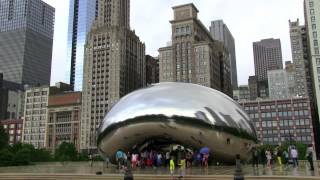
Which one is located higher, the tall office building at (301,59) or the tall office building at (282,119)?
the tall office building at (301,59)

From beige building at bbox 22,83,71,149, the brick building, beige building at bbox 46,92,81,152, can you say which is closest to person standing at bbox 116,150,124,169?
beige building at bbox 46,92,81,152

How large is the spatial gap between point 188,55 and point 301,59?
163 ft

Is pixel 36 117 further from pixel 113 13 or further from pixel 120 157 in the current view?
pixel 120 157

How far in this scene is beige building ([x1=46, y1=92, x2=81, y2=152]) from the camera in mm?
162750

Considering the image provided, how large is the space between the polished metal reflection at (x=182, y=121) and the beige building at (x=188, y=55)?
12775 centimetres

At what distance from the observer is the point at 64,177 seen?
70.8ft

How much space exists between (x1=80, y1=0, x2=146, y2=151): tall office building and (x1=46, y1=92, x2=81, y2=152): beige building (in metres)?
5.82

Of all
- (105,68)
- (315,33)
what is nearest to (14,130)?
(105,68)

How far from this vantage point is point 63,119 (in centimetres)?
16462

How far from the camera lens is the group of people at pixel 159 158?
2566 cm

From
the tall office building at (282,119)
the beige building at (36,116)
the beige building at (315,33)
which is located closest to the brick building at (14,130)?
the beige building at (36,116)

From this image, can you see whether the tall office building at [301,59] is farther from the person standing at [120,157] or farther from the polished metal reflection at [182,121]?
the person standing at [120,157]

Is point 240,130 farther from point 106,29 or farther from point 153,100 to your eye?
point 106,29

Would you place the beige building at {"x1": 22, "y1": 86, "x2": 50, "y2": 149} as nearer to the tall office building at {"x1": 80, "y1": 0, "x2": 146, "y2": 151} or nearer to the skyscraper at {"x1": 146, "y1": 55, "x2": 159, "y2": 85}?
the tall office building at {"x1": 80, "y1": 0, "x2": 146, "y2": 151}
